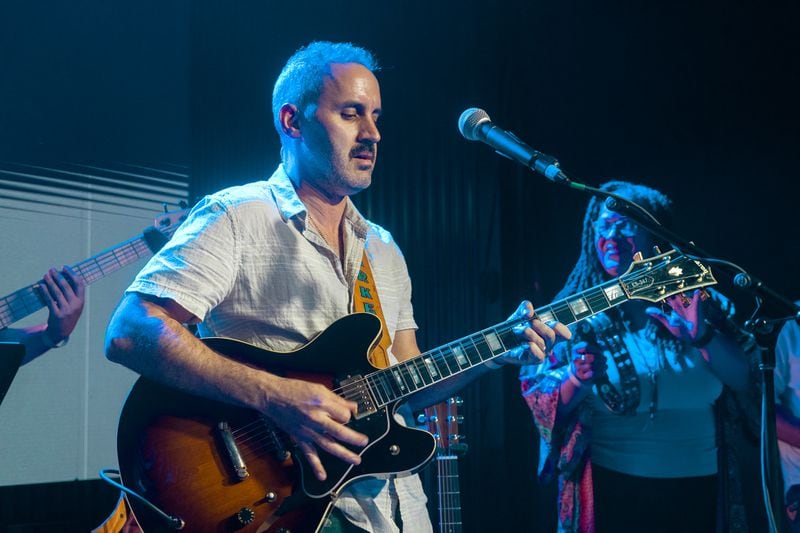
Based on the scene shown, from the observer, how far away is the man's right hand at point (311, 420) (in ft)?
6.72

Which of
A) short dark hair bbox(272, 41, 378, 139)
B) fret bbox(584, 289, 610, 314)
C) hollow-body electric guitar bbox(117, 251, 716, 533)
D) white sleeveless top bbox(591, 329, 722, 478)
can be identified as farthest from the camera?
white sleeveless top bbox(591, 329, 722, 478)

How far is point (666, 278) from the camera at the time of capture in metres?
2.48

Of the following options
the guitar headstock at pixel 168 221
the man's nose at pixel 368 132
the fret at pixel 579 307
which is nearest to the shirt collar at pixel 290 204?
the man's nose at pixel 368 132

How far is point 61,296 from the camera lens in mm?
3672

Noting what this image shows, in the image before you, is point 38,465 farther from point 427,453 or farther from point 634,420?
point 634,420

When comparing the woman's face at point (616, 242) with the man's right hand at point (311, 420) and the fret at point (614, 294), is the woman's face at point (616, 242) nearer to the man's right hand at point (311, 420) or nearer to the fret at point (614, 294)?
the fret at point (614, 294)

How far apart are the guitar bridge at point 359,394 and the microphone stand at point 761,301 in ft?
2.64

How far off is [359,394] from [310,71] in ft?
3.87

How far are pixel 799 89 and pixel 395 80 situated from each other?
85.2 inches

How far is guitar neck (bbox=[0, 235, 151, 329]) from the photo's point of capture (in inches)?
140

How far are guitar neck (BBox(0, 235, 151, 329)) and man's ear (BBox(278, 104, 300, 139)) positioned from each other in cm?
152

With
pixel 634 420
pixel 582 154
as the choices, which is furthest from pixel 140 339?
pixel 582 154

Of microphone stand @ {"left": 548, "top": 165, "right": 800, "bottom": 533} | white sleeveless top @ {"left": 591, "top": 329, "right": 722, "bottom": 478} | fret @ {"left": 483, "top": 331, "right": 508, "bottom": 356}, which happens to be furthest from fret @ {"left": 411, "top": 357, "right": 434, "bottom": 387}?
white sleeveless top @ {"left": 591, "top": 329, "right": 722, "bottom": 478}

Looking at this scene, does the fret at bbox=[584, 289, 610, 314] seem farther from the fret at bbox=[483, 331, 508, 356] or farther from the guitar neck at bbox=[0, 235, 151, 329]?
the guitar neck at bbox=[0, 235, 151, 329]
